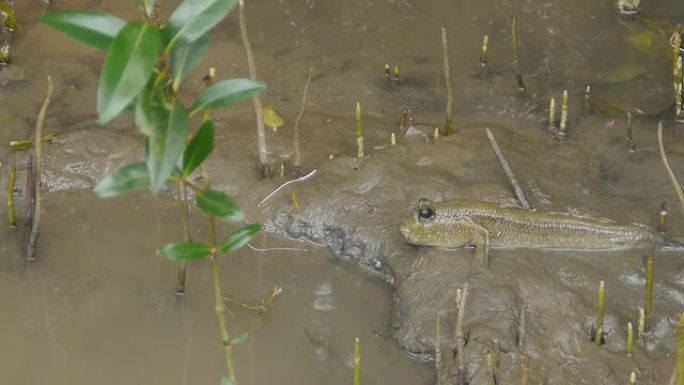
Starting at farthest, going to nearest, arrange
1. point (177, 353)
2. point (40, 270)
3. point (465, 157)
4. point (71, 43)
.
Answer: point (71, 43), point (465, 157), point (40, 270), point (177, 353)

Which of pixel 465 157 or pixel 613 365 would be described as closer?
pixel 613 365

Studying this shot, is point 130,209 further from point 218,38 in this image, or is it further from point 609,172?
point 609,172

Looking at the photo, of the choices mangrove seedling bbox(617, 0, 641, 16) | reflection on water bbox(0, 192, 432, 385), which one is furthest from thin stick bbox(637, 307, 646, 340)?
mangrove seedling bbox(617, 0, 641, 16)

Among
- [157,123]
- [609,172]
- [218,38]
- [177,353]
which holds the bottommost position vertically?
[177,353]

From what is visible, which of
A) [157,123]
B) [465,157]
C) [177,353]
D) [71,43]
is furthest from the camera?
[71,43]

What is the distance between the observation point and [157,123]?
279 cm

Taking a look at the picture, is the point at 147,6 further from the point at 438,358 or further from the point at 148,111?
the point at 438,358

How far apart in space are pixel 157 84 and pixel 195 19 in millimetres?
198

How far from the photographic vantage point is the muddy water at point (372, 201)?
4.25 m

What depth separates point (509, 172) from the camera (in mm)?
4789

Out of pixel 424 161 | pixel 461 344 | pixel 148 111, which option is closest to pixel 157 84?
pixel 148 111

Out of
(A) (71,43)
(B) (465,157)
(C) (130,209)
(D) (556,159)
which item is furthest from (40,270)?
(D) (556,159)

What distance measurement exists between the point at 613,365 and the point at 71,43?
3.37m

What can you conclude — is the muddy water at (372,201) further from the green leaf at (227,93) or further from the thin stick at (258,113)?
the green leaf at (227,93)
